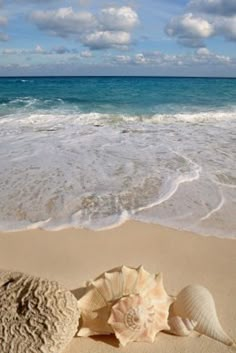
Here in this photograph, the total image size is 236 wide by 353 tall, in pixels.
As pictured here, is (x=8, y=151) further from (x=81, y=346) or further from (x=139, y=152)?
(x=81, y=346)

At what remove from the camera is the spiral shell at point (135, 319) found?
2.66m

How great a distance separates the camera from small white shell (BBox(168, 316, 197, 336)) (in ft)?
9.29

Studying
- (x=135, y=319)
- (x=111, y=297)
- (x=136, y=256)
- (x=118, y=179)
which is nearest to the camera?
(x=135, y=319)

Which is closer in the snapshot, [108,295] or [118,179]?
[108,295]

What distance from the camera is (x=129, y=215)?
5.13m

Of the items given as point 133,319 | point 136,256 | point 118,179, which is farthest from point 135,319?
point 118,179

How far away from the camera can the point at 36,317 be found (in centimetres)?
245

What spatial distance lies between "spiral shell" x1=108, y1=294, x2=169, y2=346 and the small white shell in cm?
13

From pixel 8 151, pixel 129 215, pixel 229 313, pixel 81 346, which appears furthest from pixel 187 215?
pixel 8 151

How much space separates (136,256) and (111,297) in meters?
1.33

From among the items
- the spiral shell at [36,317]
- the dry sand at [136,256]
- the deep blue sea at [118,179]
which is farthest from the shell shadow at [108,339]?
the deep blue sea at [118,179]

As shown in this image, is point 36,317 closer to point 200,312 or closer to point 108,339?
point 108,339

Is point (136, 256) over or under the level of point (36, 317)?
under

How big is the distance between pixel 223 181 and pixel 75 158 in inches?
119
